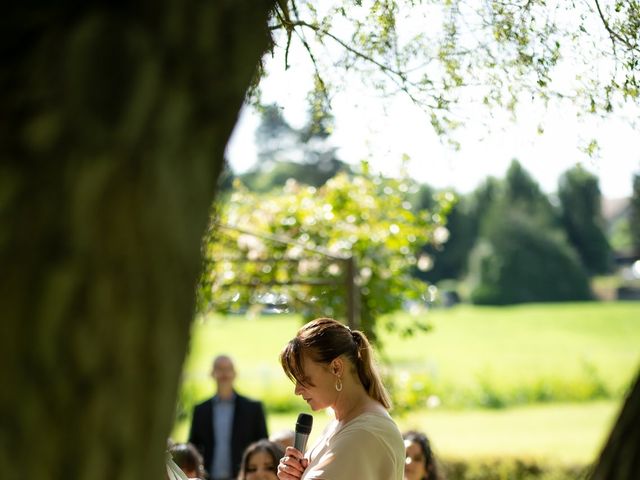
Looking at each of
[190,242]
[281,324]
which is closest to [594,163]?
[190,242]

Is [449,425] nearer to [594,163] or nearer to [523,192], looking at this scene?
[594,163]

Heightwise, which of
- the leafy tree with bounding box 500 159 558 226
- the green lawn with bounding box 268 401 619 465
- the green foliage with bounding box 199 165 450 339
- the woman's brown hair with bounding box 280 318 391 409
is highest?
the leafy tree with bounding box 500 159 558 226

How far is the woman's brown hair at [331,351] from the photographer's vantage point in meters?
3.09

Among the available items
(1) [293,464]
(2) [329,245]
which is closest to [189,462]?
(1) [293,464]

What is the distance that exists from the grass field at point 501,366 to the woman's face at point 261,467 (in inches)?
240

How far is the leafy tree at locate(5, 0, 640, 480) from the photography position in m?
1.35

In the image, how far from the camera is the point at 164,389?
1457 millimetres

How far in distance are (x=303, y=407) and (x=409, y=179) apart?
20.5 metres

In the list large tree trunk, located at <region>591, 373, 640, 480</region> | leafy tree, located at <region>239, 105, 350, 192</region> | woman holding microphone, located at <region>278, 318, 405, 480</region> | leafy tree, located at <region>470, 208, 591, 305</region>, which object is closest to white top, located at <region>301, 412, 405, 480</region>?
woman holding microphone, located at <region>278, 318, 405, 480</region>

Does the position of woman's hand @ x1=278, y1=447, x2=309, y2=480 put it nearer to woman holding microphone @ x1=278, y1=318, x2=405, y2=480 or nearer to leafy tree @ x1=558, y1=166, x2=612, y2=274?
woman holding microphone @ x1=278, y1=318, x2=405, y2=480

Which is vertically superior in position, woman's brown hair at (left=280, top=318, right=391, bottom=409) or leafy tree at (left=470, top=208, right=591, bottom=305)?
leafy tree at (left=470, top=208, right=591, bottom=305)

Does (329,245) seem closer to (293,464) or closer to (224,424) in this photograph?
(224,424)

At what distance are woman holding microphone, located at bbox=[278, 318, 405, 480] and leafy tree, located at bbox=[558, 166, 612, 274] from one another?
7611cm

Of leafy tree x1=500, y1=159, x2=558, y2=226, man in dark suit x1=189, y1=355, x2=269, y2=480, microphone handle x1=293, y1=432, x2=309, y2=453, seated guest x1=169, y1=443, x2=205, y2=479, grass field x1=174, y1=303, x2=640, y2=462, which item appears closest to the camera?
microphone handle x1=293, y1=432, x2=309, y2=453
